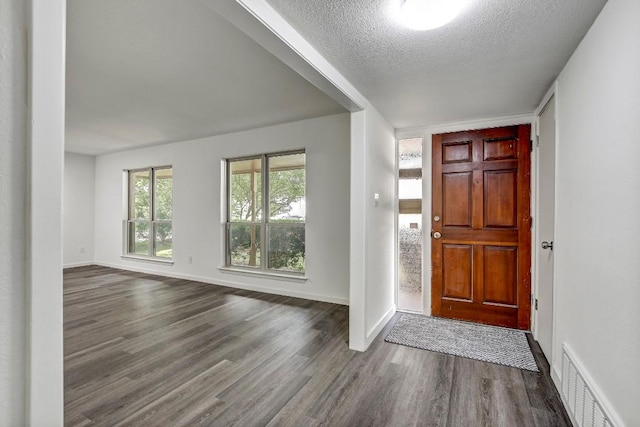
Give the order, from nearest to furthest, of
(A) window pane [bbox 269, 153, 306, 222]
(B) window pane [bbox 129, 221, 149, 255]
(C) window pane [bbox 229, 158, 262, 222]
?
(A) window pane [bbox 269, 153, 306, 222] → (C) window pane [bbox 229, 158, 262, 222] → (B) window pane [bbox 129, 221, 149, 255]

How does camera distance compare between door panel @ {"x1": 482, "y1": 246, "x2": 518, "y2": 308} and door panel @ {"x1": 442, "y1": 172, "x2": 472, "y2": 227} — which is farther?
door panel @ {"x1": 442, "y1": 172, "x2": 472, "y2": 227}

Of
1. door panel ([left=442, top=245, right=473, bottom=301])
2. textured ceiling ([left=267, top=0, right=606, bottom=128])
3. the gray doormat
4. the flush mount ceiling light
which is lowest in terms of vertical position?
the gray doormat

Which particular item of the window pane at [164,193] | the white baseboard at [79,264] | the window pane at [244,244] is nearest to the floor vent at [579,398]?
the window pane at [244,244]

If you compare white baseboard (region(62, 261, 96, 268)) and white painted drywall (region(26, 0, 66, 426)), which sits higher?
white painted drywall (region(26, 0, 66, 426))

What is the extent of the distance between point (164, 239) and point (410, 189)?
181 inches

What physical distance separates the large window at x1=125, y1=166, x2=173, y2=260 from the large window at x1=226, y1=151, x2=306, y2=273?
59.6 inches

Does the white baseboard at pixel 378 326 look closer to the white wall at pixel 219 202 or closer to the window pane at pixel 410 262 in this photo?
the window pane at pixel 410 262

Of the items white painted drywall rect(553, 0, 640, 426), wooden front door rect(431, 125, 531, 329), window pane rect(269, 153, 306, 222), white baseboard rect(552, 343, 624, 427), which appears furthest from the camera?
window pane rect(269, 153, 306, 222)

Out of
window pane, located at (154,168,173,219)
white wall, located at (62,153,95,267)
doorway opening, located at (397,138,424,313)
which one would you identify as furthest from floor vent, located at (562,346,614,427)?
white wall, located at (62,153,95,267)

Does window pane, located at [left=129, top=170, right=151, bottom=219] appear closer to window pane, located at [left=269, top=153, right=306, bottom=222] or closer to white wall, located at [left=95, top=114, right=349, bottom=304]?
white wall, located at [left=95, top=114, right=349, bottom=304]

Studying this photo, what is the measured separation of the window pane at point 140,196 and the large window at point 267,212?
7.15 ft

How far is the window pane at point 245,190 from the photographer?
4.72 metres

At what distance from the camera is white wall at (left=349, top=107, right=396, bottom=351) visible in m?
2.66

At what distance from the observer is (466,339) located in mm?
2885
